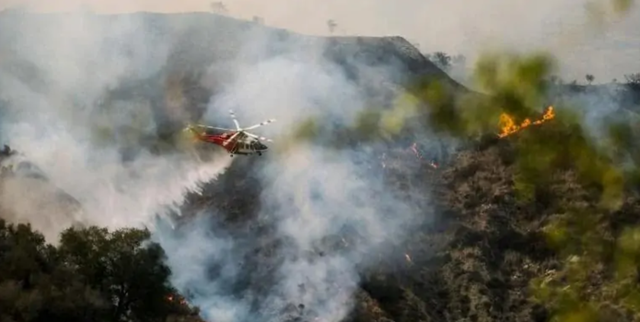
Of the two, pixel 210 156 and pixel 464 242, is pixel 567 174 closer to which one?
pixel 464 242

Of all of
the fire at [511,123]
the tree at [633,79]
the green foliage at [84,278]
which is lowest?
the green foliage at [84,278]

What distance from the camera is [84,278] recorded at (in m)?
17.8

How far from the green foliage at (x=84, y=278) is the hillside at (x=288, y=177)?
5.41 m

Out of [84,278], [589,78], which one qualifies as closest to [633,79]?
[589,78]

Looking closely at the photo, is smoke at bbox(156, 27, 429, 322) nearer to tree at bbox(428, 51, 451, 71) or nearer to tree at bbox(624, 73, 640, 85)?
tree at bbox(428, 51, 451, 71)

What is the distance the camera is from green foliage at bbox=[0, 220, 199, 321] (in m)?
16.3

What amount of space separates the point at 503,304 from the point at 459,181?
20.4ft

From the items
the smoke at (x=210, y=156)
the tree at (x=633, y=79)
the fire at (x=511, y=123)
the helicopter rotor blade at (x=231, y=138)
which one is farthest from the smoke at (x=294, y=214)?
the tree at (x=633, y=79)

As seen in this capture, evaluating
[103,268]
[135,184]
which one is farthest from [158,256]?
[135,184]

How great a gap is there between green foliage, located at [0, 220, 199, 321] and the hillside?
541cm

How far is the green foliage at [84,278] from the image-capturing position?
16.3 metres

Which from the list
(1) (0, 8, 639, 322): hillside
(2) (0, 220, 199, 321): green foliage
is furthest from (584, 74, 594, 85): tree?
(2) (0, 220, 199, 321): green foliage

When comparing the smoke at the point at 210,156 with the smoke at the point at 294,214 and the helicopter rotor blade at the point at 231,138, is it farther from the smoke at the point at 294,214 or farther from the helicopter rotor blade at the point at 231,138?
the helicopter rotor blade at the point at 231,138

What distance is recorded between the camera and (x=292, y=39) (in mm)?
35500
